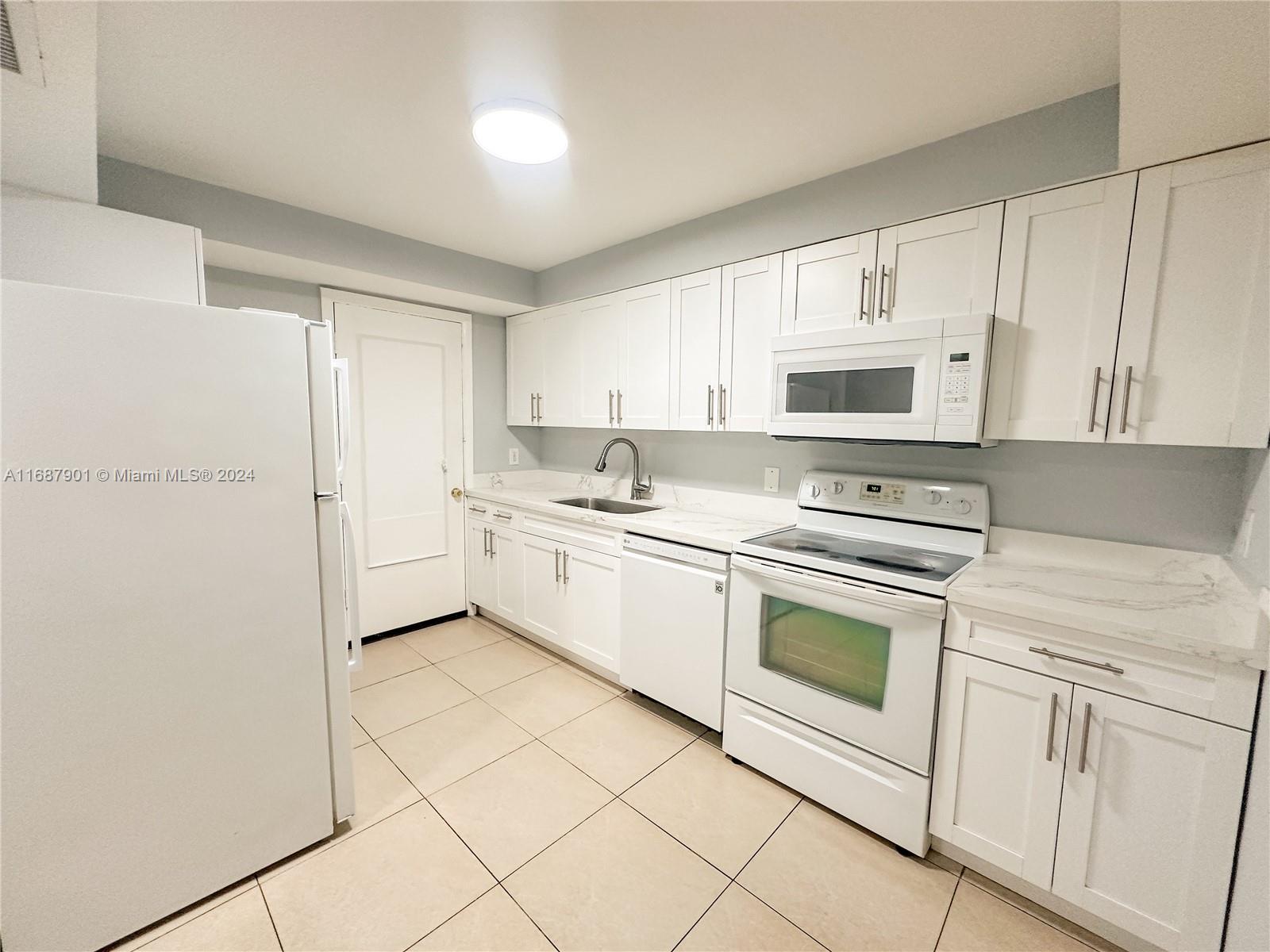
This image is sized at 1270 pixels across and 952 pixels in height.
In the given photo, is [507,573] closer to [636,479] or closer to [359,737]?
[636,479]

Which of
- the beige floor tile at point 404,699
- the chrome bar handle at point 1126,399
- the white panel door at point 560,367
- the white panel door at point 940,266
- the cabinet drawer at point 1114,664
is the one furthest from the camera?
the white panel door at point 560,367

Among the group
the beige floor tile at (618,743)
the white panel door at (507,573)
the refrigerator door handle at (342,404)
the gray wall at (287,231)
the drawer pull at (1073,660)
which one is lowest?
the beige floor tile at (618,743)

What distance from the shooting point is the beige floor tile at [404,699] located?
241 cm

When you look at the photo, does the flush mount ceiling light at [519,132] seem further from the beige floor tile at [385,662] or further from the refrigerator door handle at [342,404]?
the beige floor tile at [385,662]

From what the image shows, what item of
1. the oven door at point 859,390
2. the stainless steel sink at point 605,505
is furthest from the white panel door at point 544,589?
the oven door at point 859,390

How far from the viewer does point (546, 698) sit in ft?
8.57

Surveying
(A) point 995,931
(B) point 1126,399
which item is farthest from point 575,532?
(B) point 1126,399

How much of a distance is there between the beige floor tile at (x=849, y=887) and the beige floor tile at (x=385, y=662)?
216 centimetres

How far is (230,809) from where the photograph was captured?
150 centimetres

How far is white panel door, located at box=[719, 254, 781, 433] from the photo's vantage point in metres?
2.30

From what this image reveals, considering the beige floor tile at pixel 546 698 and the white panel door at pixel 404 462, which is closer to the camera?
the beige floor tile at pixel 546 698

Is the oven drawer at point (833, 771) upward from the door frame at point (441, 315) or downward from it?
downward

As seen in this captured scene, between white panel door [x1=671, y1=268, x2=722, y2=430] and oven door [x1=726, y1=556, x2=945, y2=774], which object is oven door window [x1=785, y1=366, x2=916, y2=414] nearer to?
white panel door [x1=671, y1=268, x2=722, y2=430]

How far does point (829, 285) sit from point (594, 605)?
196 cm
